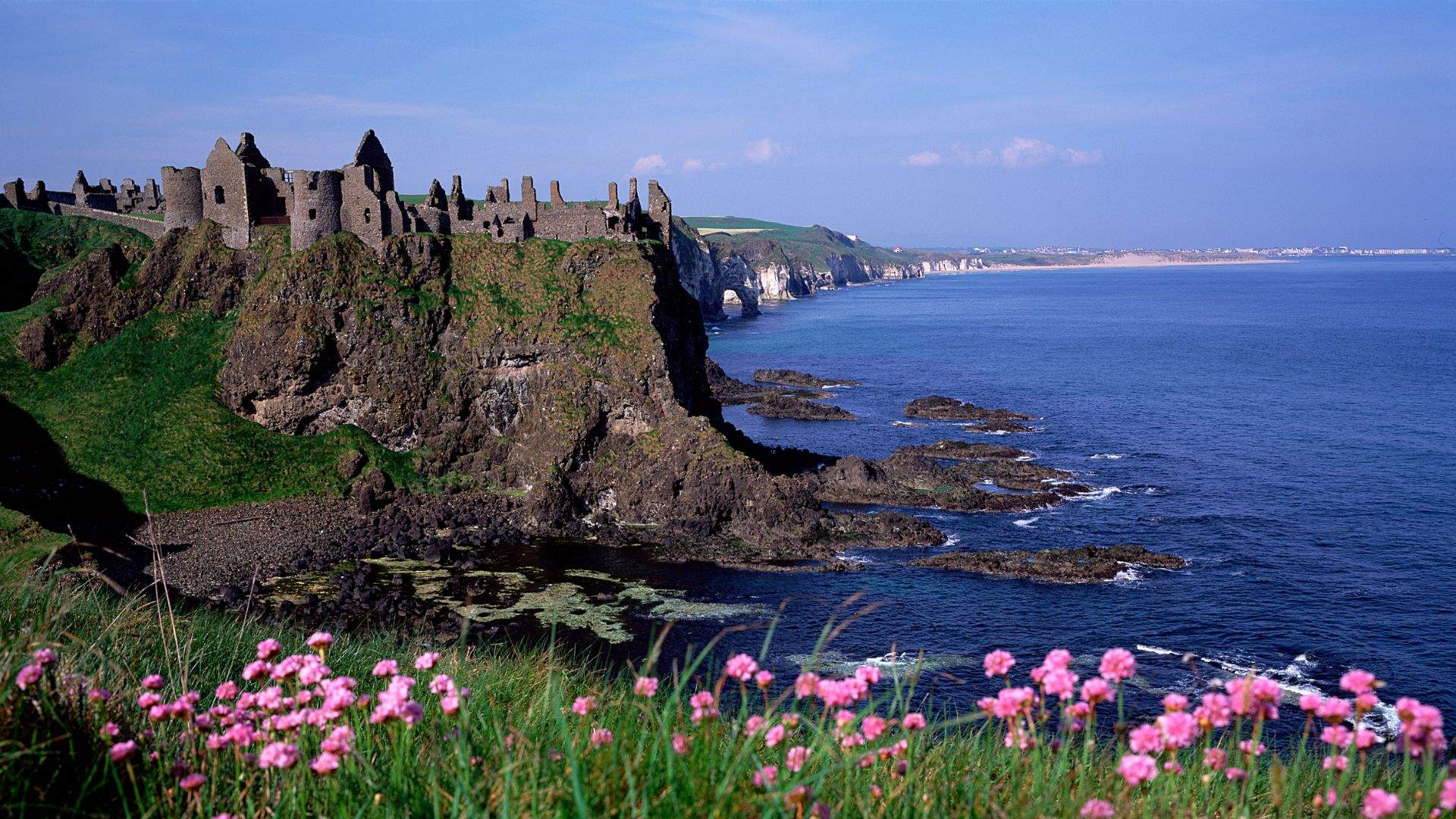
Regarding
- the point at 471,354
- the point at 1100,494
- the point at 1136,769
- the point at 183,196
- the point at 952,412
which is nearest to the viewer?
the point at 1136,769

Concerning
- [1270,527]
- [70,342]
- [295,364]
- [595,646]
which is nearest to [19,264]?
[70,342]

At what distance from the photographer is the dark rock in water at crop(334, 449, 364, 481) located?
55.2m

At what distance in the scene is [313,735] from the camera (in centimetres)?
622

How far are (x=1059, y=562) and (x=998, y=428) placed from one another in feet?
113

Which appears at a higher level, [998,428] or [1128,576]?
[998,428]

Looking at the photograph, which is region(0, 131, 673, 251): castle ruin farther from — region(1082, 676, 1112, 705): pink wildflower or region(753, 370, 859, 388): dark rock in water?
region(1082, 676, 1112, 705): pink wildflower

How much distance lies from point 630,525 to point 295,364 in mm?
23362

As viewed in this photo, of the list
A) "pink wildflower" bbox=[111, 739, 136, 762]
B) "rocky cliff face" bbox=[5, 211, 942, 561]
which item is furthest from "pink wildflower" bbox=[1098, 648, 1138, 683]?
"rocky cliff face" bbox=[5, 211, 942, 561]

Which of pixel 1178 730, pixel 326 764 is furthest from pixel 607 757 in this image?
pixel 1178 730

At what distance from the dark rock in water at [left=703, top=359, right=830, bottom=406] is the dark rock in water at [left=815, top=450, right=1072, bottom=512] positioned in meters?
33.1

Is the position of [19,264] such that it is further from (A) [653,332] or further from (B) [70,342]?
(A) [653,332]

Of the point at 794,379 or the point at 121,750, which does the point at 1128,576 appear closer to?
the point at 121,750

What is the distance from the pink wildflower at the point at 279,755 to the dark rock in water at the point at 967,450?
66121 millimetres

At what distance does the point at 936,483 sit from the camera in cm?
6269
